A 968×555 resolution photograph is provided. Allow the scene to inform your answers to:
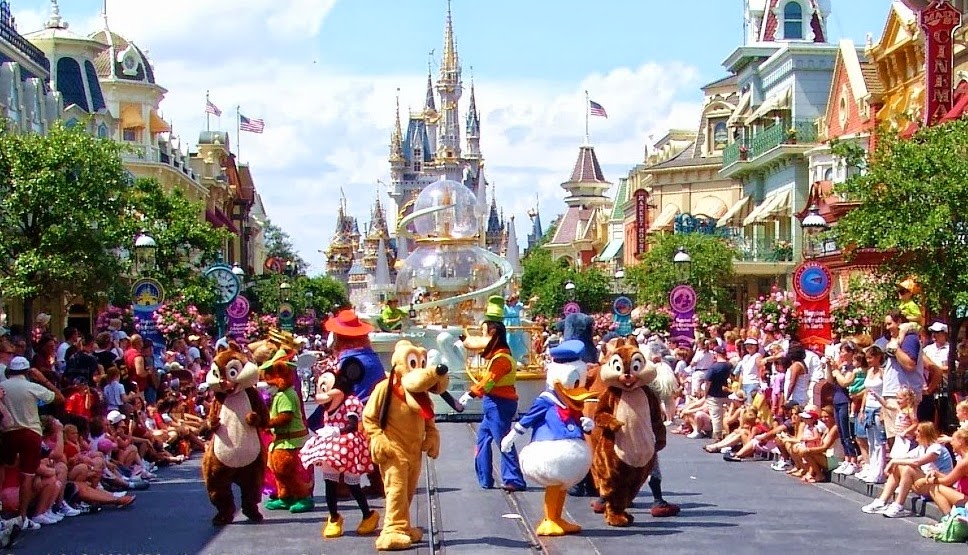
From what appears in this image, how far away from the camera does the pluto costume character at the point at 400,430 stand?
11430 millimetres

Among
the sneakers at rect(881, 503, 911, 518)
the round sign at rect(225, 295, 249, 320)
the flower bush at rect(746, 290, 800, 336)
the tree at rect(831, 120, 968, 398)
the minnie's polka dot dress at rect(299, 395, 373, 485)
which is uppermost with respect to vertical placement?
the tree at rect(831, 120, 968, 398)

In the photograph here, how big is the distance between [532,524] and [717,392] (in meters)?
8.71

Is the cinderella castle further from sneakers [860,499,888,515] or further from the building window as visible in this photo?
sneakers [860,499,888,515]

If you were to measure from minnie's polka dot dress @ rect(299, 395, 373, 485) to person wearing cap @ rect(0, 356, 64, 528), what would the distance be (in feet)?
7.24

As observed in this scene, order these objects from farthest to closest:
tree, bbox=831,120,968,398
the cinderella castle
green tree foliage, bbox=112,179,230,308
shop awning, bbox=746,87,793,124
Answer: the cinderella castle → shop awning, bbox=746,87,793,124 → green tree foliage, bbox=112,179,230,308 → tree, bbox=831,120,968,398

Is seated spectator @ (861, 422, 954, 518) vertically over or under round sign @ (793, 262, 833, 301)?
under

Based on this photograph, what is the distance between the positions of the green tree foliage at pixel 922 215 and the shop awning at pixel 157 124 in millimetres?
43933

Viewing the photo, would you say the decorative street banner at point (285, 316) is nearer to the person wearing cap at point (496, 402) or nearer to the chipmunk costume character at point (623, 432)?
the person wearing cap at point (496, 402)

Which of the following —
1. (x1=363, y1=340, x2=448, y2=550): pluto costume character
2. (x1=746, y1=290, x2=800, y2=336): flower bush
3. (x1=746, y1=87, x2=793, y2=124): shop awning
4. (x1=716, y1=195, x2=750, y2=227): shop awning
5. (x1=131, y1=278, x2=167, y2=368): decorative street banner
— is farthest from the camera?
(x1=716, y1=195, x2=750, y2=227): shop awning

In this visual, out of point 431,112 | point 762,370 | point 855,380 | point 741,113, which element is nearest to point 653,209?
point 741,113

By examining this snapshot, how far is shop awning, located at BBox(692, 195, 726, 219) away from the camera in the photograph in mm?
57481

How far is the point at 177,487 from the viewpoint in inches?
625

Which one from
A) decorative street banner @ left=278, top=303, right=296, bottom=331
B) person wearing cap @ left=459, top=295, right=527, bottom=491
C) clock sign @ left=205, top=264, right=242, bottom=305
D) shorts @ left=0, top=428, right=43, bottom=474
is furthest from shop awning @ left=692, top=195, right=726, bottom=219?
shorts @ left=0, top=428, right=43, bottom=474

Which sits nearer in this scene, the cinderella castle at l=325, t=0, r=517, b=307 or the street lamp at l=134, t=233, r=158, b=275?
the street lamp at l=134, t=233, r=158, b=275
